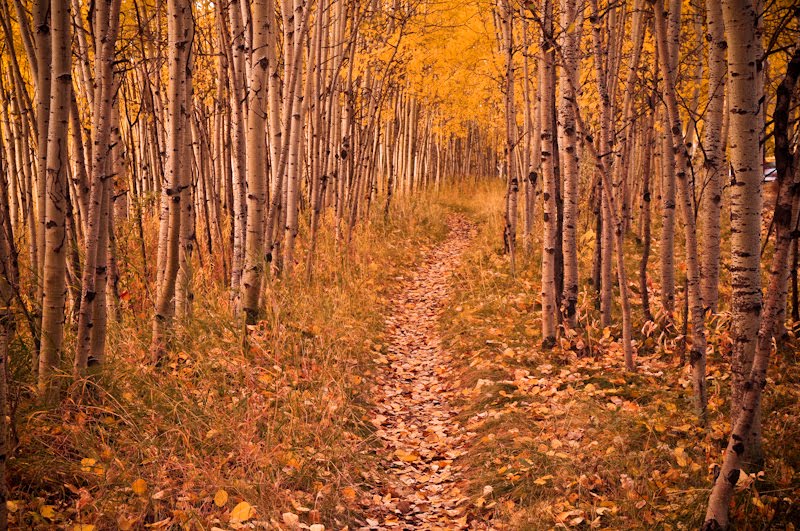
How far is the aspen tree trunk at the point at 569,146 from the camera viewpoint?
5488 mm

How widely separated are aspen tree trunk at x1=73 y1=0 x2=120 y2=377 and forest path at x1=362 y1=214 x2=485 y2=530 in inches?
87.7

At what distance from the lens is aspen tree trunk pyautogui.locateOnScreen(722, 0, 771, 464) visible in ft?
9.66

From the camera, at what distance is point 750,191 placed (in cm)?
308

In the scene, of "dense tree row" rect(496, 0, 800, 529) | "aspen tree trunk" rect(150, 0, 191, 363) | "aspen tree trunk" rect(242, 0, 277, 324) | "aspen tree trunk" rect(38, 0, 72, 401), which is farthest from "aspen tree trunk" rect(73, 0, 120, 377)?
"dense tree row" rect(496, 0, 800, 529)

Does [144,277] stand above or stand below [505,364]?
above

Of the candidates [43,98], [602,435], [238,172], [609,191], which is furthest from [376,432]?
[43,98]

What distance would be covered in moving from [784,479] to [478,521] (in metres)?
1.76

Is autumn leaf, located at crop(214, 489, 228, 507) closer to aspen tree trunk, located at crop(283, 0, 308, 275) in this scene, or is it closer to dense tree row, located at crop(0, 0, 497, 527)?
dense tree row, located at crop(0, 0, 497, 527)

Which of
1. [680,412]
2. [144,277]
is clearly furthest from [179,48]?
[680,412]

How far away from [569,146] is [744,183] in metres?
2.75

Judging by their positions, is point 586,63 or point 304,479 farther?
point 586,63

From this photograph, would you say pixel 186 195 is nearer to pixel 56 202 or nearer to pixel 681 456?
pixel 56 202

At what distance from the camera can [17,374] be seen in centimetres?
367

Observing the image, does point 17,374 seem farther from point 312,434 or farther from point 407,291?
point 407,291
